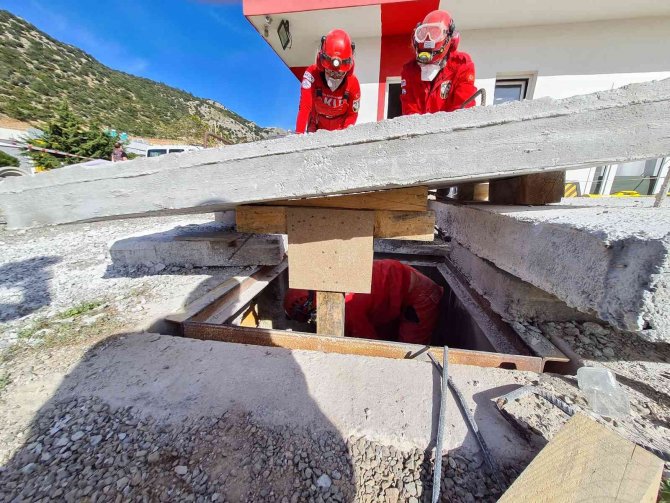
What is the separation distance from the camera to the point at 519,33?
17.8 ft

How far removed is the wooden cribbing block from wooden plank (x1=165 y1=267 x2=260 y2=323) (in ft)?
2.47

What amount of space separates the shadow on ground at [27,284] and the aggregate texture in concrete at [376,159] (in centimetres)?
96

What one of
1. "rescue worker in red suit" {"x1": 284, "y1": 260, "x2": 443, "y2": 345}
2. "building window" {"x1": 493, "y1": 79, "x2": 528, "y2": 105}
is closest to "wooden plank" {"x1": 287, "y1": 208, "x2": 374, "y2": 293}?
"rescue worker in red suit" {"x1": 284, "y1": 260, "x2": 443, "y2": 345}

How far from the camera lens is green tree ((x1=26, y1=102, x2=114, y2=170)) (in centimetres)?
1520

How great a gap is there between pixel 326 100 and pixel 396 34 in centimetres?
324

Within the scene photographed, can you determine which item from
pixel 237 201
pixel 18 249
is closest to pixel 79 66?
pixel 18 249

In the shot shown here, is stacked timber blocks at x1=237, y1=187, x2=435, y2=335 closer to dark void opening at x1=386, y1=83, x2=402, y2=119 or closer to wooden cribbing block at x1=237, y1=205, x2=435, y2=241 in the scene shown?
wooden cribbing block at x1=237, y1=205, x2=435, y2=241

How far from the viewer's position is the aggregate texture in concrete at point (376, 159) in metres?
1.14

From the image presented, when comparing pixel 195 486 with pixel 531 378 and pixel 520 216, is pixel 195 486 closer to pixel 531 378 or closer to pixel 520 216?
pixel 531 378

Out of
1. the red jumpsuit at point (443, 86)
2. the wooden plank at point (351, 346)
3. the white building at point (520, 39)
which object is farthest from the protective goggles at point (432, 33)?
the wooden plank at point (351, 346)

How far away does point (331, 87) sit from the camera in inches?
145

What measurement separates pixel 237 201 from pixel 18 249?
4485mm

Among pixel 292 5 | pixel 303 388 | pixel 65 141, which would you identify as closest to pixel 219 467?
pixel 303 388

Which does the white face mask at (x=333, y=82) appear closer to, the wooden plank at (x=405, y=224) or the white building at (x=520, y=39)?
the white building at (x=520, y=39)
